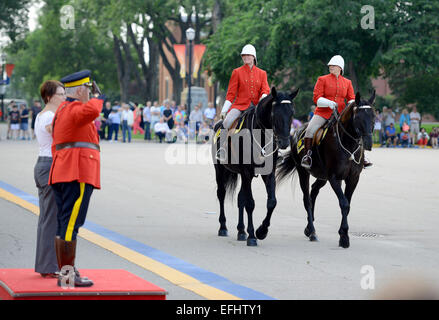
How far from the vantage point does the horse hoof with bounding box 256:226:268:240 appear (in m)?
10.9

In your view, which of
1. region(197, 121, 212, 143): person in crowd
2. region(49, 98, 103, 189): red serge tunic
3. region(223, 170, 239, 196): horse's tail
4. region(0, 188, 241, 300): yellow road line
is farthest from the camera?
region(197, 121, 212, 143): person in crowd

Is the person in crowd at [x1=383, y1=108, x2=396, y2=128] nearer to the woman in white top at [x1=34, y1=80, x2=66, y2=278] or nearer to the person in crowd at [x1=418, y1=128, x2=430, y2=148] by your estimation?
the person in crowd at [x1=418, y1=128, x2=430, y2=148]

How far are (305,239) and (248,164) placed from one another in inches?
48.2

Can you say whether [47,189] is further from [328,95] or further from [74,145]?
[328,95]

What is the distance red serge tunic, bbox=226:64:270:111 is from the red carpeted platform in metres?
4.95

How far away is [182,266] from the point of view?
29.7ft

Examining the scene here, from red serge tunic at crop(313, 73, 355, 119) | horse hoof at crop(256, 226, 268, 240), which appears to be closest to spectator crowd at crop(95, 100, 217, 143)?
red serge tunic at crop(313, 73, 355, 119)

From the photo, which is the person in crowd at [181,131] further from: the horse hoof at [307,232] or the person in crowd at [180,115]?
the horse hoof at [307,232]

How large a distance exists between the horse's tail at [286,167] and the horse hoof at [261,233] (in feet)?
5.71

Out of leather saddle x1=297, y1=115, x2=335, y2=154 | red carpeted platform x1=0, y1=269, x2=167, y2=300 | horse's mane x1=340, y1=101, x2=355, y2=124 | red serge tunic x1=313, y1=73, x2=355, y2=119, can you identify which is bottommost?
red carpeted platform x1=0, y1=269, x2=167, y2=300

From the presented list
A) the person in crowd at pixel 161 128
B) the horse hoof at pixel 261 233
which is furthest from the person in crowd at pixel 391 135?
the horse hoof at pixel 261 233

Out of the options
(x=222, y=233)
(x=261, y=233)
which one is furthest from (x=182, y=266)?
(x=222, y=233)
